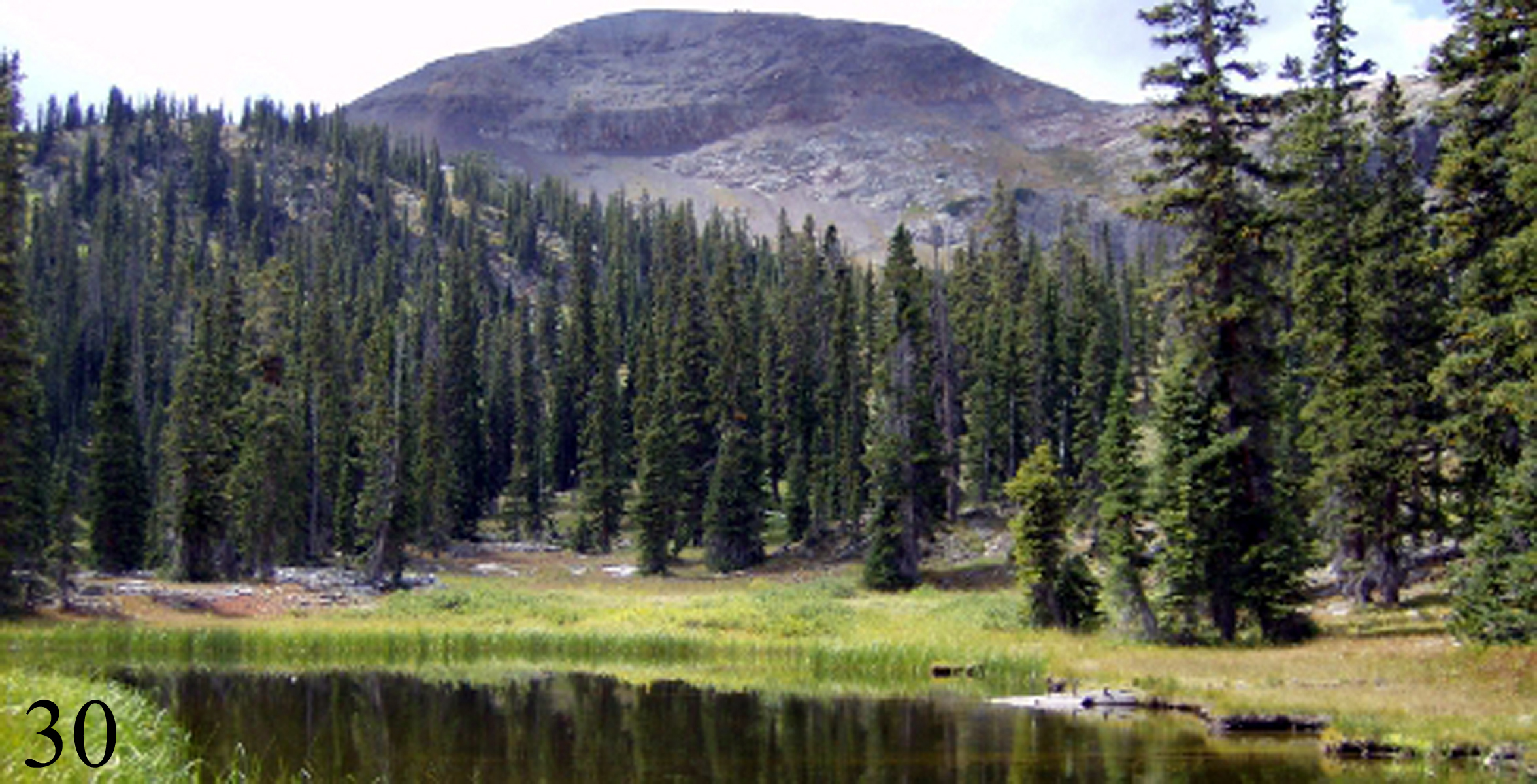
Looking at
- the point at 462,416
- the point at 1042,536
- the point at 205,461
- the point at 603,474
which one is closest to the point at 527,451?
the point at 462,416

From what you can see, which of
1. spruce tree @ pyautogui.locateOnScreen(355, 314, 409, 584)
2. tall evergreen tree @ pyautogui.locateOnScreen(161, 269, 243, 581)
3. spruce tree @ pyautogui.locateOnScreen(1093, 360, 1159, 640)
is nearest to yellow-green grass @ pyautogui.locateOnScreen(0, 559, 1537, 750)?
spruce tree @ pyautogui.locateOnScreen(1093, 360, 1159, 640)

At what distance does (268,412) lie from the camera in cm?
6138

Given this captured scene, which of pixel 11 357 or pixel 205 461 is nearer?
pixel 11 357

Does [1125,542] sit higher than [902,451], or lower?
higher

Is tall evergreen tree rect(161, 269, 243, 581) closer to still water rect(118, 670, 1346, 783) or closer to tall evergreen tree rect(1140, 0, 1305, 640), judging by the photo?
still water rect(118, 670, 1346, 783)

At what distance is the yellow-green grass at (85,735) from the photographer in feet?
38.9

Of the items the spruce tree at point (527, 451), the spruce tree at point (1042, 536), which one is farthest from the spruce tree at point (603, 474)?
the spruce tree at point (1042, 536)

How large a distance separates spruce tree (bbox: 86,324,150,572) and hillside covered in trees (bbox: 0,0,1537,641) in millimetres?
190

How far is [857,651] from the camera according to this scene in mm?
34031

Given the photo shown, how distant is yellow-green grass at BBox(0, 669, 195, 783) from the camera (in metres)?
11.8

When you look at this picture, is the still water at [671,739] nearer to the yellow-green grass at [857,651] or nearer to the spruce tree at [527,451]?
the yellow-green grass at [857,651]

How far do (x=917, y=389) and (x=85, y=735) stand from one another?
158ft

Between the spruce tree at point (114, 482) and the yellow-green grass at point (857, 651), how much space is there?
22751 mm

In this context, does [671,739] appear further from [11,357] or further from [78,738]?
[11,357]
